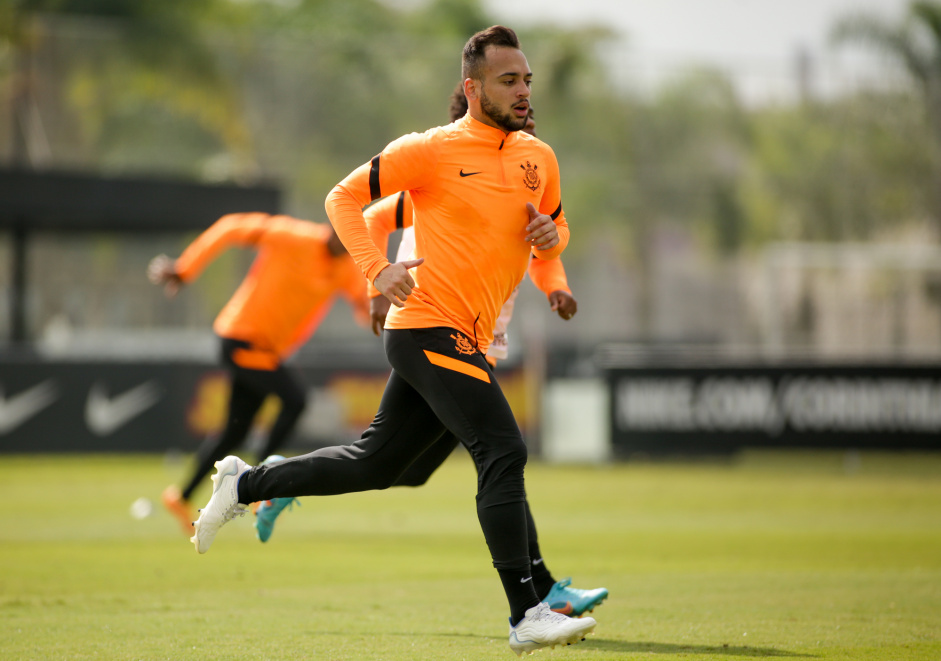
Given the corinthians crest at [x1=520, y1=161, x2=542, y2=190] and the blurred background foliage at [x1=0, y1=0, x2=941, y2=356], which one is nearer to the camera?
the corinthians crest at [x1=520, y1=161, x2=542, y2=190]

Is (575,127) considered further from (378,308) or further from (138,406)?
(378,308)

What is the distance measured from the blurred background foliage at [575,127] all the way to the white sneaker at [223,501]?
18.1 metres

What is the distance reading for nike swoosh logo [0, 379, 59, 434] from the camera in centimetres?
1606

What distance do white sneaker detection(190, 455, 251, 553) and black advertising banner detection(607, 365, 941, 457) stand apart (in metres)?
11.3

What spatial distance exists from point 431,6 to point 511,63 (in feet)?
156

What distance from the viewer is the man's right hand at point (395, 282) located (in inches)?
166

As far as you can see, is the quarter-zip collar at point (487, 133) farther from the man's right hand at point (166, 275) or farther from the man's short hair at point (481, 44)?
the man's right hand at point (166, 275)

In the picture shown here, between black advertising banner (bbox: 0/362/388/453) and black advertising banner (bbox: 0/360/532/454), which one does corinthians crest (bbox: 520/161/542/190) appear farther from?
black advertising banner (bbox: 0/362/388/453)

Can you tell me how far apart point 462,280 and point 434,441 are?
71 cm

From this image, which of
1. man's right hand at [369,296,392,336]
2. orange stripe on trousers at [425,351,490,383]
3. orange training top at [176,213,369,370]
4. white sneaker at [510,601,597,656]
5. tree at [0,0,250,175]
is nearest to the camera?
white sneaker at [510,601,597,656]

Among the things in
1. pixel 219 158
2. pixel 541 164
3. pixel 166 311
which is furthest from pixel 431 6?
pixel 541 164

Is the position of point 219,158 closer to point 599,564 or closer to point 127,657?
point 599,564

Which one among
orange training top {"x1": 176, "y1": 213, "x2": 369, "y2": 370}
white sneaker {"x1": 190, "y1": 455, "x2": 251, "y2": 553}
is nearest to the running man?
white sneaker {"x1": 190, "y1": 455, "x2": 251, "y2": 553}

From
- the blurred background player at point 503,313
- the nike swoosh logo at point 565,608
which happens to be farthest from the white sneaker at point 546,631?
the blurred background player at point 503,313
